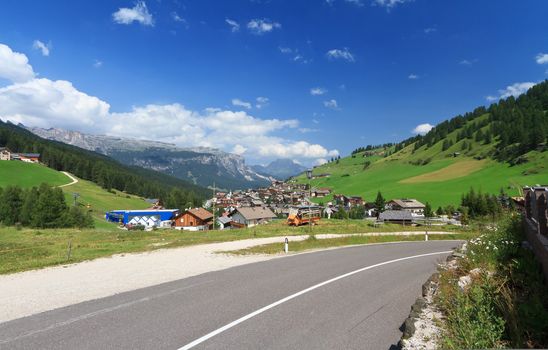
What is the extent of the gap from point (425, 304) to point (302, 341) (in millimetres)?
3238

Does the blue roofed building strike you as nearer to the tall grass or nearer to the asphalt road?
the asphalt road

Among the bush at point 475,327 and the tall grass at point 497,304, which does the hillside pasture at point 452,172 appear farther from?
the bush at point 475,327

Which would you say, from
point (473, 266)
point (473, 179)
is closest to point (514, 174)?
point (473, 179)

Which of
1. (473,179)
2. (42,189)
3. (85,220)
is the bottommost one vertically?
(85,220)

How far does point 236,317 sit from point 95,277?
305 inches

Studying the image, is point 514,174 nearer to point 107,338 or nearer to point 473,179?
point 473,179

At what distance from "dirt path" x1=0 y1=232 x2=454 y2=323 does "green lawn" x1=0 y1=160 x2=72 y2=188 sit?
421 ft

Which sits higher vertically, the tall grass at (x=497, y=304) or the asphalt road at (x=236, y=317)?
the tall grass at (x=497, y=304)

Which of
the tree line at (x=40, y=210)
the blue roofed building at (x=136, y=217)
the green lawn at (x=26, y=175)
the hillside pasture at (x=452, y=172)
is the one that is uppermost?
the hillside pasture at (x=452, y=172)

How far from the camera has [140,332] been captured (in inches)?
269

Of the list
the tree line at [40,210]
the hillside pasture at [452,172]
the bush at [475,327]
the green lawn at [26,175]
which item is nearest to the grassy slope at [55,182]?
the green lawn at [26,175]

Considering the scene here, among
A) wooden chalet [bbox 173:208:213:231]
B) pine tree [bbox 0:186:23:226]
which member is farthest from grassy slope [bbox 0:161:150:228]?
pine tree [bbox 0:186:23:226]

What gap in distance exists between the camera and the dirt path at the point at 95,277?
917 centimetres

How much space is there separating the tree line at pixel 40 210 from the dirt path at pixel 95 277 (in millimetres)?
59624
